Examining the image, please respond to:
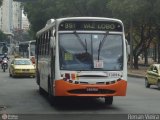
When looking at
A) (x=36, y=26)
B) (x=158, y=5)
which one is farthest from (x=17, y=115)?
(x=36, y=26)

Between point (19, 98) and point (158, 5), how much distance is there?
93.8ft

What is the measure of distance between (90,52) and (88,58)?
0.23 m

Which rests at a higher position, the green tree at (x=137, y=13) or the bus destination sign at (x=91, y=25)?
the green tree at (x=137, y=13)

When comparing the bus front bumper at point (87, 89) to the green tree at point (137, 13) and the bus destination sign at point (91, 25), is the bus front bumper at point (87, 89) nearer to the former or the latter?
the bus destination sign at point (91, 25)

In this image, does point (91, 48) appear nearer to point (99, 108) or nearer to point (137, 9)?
point (99, 108)

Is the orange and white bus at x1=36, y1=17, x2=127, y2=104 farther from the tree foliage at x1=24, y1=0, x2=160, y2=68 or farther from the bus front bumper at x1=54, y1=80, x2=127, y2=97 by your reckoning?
the tree foliage at x1=24, y1=0, x2=160, y2=68

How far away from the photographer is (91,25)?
17078 millimetres

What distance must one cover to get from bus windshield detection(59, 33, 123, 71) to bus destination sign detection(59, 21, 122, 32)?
20 centimetres

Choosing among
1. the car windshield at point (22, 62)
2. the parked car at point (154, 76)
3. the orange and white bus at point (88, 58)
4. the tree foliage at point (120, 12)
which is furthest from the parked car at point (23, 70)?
the orange and white bus at point (88, 58)

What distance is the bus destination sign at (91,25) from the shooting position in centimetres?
1694

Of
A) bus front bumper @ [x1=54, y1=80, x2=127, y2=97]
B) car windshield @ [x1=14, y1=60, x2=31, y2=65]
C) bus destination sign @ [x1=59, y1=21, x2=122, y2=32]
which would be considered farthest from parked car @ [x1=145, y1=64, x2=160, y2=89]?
car windshield @ [x1=14, y1=60, x2=31, y2=65]

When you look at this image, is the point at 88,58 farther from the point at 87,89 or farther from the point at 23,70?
the point at 23,70

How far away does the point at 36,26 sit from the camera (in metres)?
87.0

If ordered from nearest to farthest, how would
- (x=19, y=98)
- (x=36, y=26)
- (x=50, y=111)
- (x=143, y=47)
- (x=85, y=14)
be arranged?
(x=50, y=111) < (x=19, y=98) < (x=143, y=47) < (x=85, y=14) < (x=36, y=26)
